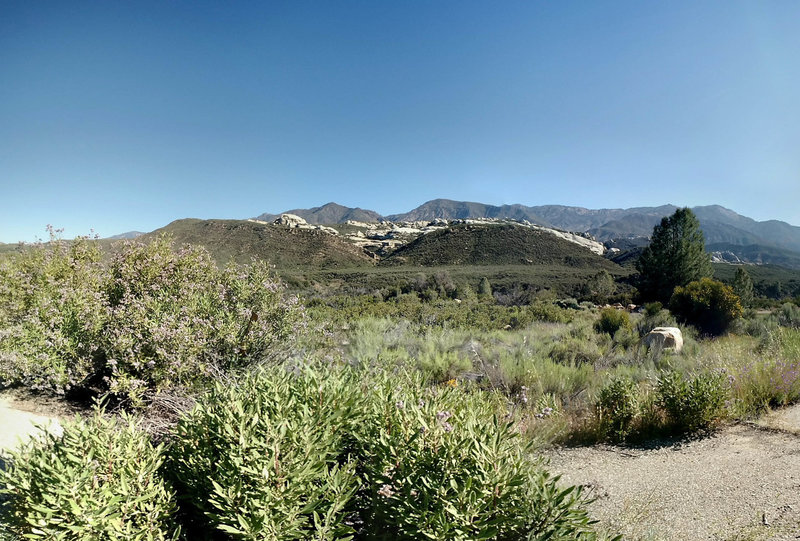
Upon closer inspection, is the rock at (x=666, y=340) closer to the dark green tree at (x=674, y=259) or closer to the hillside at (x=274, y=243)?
the dark green tree at (x=674, y=259)

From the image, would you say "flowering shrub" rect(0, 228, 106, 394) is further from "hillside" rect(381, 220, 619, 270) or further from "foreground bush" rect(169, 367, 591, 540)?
"hillside" rect(381, 220, 619, 270)

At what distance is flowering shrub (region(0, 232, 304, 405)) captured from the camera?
15.1 feet

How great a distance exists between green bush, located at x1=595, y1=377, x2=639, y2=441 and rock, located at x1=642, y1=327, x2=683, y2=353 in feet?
15.4

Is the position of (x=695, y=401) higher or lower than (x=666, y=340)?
higher

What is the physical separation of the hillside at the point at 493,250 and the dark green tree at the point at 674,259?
3163cm

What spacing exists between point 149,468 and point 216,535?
0.58 meters

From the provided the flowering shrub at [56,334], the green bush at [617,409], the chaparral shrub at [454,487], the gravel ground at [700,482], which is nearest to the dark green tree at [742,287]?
the gravel ground at [700,482]

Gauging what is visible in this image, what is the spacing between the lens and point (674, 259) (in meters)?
19.9

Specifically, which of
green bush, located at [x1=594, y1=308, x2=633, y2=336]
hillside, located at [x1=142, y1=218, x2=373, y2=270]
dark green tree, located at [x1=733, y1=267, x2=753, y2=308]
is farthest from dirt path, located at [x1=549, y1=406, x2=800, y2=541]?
hillside, located at [x1=142, y1=218, x2=373, y2=270]

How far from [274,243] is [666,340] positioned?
191 feet

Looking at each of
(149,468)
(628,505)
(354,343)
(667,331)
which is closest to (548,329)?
(667,331)

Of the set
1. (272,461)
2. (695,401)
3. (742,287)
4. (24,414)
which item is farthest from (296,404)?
(742,287)

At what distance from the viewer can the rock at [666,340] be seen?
8.39m

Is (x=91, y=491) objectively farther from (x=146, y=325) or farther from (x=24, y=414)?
(x=24, y=414)
